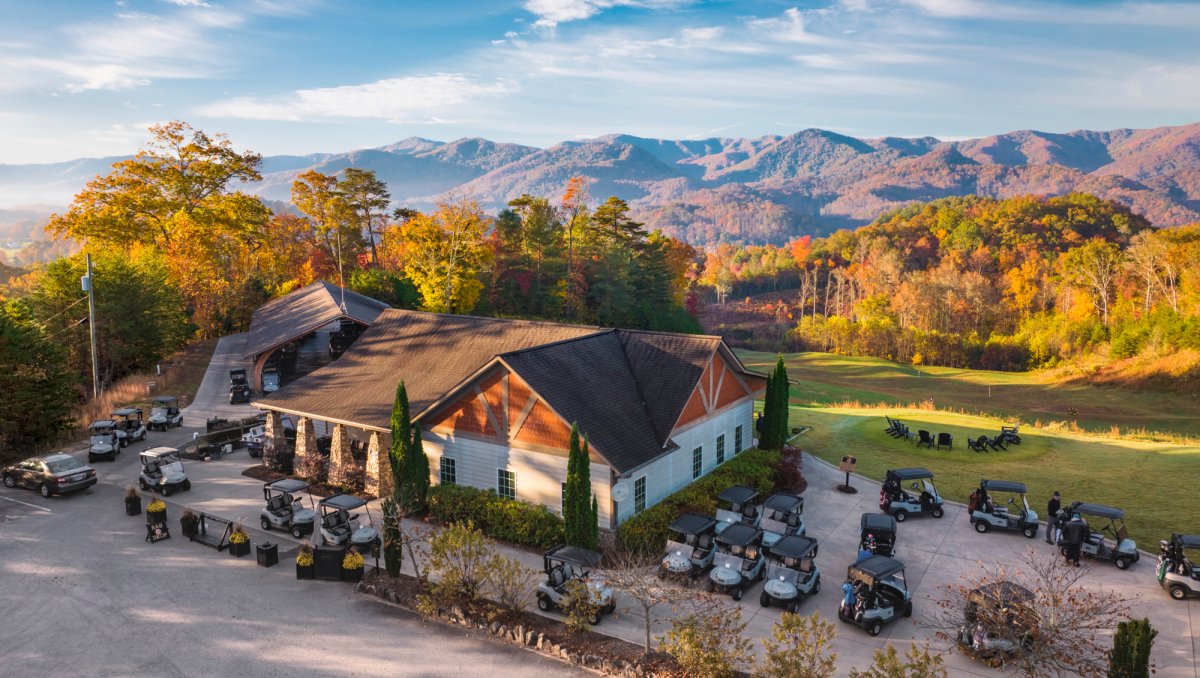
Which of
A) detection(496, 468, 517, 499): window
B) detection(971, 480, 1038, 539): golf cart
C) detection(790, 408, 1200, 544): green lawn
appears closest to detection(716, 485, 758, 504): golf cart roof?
detection(496, 468, 517, 499): window

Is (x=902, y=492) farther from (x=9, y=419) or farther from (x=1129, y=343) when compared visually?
(x=1129, y=343)

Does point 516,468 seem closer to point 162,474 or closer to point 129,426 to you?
point 162,474

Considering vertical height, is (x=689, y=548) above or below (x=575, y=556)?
below

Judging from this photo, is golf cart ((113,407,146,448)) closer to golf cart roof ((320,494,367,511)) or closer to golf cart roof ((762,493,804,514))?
golf cart roof ((320,494,367,511))

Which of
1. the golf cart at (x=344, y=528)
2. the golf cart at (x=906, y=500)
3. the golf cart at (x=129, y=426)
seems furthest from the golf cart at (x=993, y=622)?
the golf cart at (x=129, y=426)

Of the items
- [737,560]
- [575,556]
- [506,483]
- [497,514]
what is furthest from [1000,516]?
[497,514]
